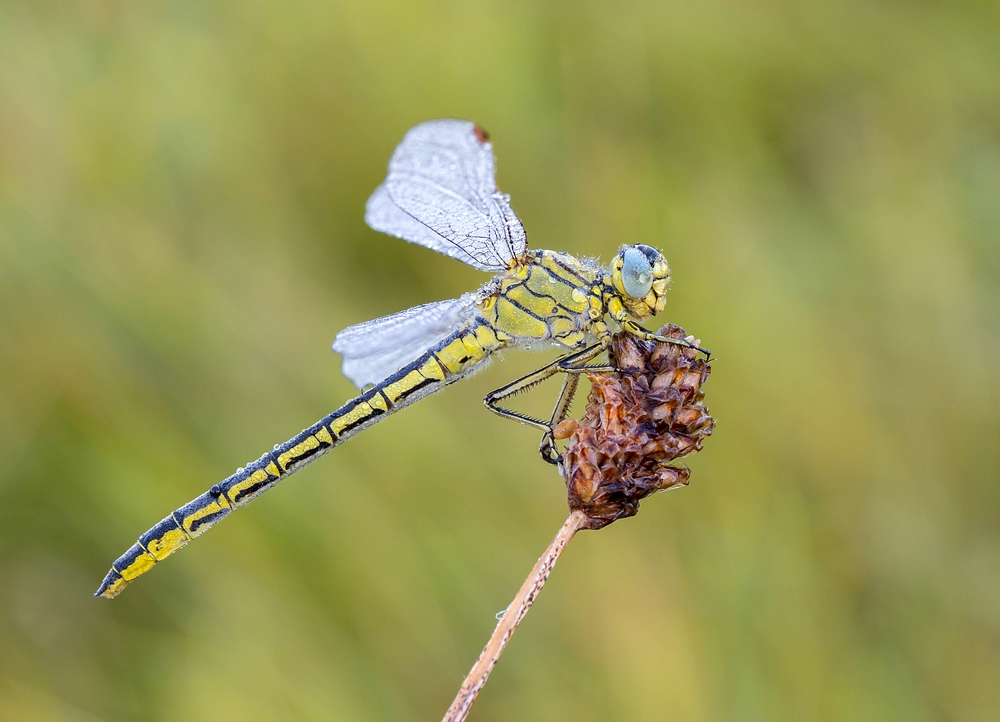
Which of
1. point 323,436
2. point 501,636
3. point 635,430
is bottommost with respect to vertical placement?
point 501,636

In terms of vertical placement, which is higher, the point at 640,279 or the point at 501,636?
the point at 640,279

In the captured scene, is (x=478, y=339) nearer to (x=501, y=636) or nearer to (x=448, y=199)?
(x=448, y=199)

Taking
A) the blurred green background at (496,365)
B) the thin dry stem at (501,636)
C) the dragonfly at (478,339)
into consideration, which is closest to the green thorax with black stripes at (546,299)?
the dragonfly at (478,339)

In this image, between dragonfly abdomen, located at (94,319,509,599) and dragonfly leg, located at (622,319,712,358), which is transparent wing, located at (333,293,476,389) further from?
dragonfly leg, located at (622,319,712,358)

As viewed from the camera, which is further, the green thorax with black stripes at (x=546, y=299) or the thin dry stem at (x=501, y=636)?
the green thorax with black stripes at (x=546, y=299)

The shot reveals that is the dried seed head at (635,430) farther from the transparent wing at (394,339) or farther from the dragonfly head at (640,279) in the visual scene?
the transparent wing at (394,339)

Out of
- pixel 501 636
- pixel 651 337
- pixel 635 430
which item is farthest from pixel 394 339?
pixel 501 636
